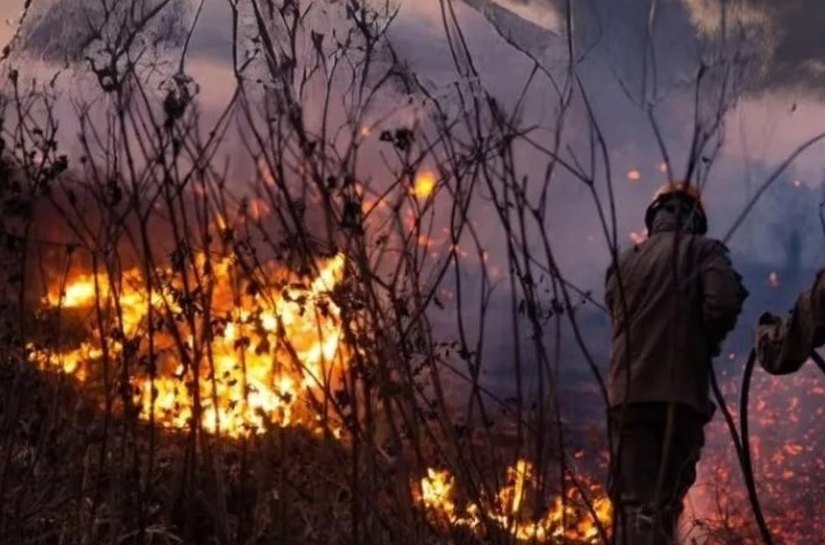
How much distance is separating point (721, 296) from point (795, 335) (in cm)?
150

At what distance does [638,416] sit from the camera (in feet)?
18.0

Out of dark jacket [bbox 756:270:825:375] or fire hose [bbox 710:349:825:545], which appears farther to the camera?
dark jacket [bbox 756:270:825:375]

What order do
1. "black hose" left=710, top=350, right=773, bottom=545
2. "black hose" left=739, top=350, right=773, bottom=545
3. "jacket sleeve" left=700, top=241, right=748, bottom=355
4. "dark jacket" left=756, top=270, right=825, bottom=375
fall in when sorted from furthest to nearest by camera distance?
"jacket sleeve" left=700, top=241, right=748, bottom=355
"dark jacket" left=756, top=270, right=825, bottom=375
"black hose" left=739, top=350, right=773, bottom=545
"black hose" left=710, top=350, right=773, bottom=545

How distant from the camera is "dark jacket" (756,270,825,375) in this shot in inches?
141

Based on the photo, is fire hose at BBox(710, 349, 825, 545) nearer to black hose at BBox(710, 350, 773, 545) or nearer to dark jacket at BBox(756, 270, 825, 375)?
black hose at BBox(710, 350, 773, 545)

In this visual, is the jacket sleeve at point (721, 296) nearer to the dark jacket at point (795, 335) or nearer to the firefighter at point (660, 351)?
the firefighter at point (660, 351)

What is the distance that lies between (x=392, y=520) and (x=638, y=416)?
221 cm

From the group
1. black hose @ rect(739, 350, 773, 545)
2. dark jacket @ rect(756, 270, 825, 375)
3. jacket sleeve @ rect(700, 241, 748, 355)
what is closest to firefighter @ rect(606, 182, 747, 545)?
jacket sleeve @ rect(700, 241, 748, 355)

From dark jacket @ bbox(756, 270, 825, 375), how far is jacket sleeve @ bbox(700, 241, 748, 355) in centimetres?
137

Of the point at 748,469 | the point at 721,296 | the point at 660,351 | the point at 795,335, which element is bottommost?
the point at 748,469

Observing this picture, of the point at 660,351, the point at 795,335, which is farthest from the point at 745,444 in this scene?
the point at 660,351

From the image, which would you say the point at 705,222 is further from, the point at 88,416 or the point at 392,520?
the point at 88,416

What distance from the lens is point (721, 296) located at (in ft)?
16.9

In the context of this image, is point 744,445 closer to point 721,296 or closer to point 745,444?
point 745,444
